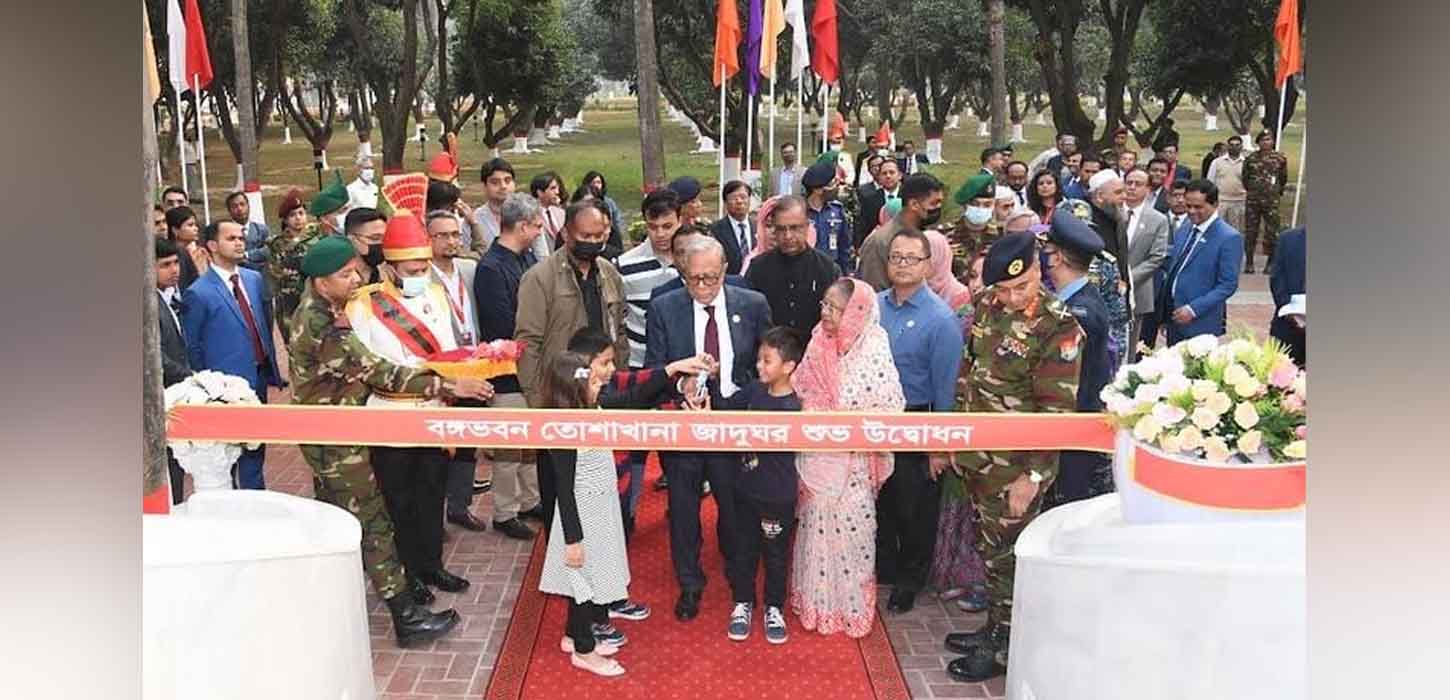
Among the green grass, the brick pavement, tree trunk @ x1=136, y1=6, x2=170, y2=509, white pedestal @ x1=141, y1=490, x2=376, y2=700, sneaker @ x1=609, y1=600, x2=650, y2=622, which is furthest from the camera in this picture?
the green grass

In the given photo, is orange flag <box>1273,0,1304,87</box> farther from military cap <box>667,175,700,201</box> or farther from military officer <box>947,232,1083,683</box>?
military officer <box>947,232,1083,683</box>

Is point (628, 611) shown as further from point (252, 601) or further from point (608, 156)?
point (608, 156)

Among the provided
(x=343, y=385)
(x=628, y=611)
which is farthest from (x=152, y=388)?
(x=628, y=611)

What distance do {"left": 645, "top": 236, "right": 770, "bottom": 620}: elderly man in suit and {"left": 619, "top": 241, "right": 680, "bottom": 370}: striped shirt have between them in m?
1.02

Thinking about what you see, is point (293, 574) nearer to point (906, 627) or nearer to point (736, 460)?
point (736, 460)

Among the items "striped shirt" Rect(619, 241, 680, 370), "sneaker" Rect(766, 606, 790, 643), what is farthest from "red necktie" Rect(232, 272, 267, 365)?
"sneaker" Rect(766, 606, 790, 643)

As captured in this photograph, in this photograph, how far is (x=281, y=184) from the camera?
28.5m

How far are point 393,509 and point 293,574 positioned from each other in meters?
1.53

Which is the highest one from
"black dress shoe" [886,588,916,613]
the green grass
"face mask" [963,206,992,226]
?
the green grass

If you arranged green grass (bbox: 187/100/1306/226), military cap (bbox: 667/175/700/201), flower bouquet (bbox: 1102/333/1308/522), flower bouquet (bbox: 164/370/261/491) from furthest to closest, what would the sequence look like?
green grass (bbox: 187/100/1306/226) < military cap (bbox: 667/175/700/201) < flower bouquet (bbox: 164/370/261/491) < flower bouquet (bbox: 1102/333/1308/522)

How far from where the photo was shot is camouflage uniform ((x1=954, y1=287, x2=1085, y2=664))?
4.45 m

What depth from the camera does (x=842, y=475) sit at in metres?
4.85

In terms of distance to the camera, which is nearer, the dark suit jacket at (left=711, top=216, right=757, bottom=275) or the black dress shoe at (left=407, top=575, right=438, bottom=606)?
the black dress shoe at (left=407, top=575, right=438, bottom=606)
